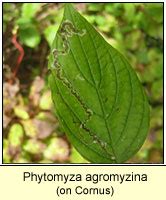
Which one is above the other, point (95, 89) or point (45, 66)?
point (45, 66)

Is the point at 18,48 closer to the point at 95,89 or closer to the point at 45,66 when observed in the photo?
the point at 45,66

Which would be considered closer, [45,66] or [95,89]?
[95,89]

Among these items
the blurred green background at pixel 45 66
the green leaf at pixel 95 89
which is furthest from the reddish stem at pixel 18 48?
the green leaf at pixel 95 89

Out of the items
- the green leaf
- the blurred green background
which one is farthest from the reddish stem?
the green leaf

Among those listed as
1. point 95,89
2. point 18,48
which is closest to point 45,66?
point 18,48

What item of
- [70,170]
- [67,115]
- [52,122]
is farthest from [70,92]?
[52,122]

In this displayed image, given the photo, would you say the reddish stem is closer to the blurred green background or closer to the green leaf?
the blurred green background
